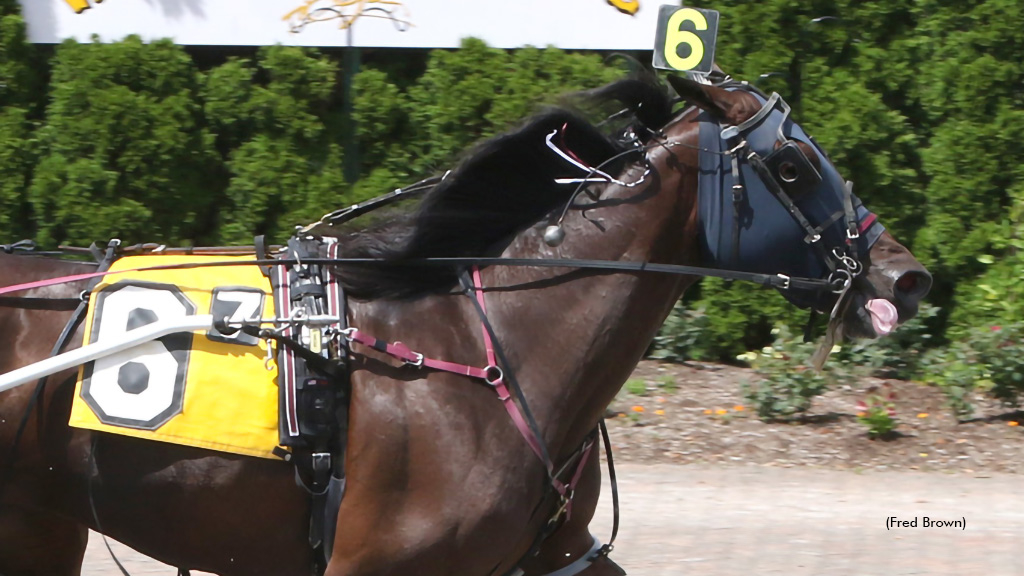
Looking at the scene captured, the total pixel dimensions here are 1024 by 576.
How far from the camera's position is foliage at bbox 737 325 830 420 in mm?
6688

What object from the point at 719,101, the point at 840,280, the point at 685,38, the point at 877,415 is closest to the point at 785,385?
the point at 877,415

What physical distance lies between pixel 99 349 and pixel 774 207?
1.73 meters

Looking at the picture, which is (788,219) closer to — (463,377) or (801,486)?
(463,377)

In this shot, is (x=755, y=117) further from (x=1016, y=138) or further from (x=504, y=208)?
(x=1016, y=138)

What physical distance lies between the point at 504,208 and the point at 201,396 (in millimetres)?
932

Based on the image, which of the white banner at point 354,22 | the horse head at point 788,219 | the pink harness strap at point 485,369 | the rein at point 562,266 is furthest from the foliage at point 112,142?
the horse head at point 788,219

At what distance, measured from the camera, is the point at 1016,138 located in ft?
23.6

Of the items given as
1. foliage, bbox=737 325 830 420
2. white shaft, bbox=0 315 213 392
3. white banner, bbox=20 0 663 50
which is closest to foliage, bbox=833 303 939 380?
foliage, bbox=737 325 830 420

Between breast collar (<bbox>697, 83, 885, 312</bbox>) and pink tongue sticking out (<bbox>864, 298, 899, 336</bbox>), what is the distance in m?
0.10

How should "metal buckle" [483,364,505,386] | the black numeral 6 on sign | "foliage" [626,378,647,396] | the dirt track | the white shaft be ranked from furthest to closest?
"foliage" [626,378,647,396], the dirt track, the black numeral 6 on sign, "metal buckle" [483,364,505,386], the white shaft

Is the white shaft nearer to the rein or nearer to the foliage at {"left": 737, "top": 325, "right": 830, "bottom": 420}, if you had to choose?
the rein

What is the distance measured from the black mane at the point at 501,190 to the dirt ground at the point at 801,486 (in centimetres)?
224

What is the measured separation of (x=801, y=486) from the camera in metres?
5.77

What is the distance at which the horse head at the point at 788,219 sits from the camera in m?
2.85
